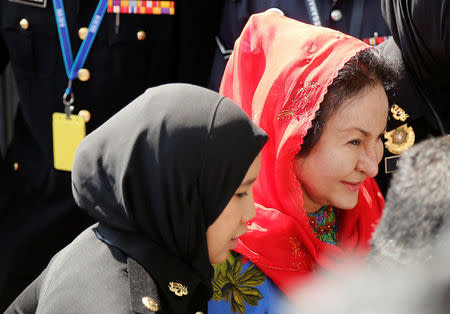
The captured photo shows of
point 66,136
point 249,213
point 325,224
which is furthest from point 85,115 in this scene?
point 249,213

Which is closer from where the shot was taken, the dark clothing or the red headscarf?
the dark clothing

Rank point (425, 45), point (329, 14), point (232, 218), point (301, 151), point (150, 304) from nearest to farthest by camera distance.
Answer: point (150, 304)
point (232, 218)
point (301, 151)
point (425, 45)
point (329, 14)

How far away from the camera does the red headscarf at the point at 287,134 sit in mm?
2059

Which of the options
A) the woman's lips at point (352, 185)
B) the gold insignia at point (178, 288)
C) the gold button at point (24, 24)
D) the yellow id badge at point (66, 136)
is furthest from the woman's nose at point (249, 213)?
the gold button at point (24, 24)

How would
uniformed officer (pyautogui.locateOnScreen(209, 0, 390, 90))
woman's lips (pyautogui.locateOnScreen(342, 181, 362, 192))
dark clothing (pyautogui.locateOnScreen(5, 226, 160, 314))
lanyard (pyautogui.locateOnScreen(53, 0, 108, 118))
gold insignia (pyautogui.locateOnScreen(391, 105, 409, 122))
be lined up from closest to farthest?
dark clothing (pyautogui.locateOnScreen(5, 226, 160, 314)), woman's lips (pyautogui.locateOnScreen(342, 181, 362, 192)), gold insignia (pyautogui.locateOnScreen(391, 105, 409, 122)), uniformed officer (pyautogui.locateOnScreen(209, 0, 390, 90)), lanyard (pyautogui.locateOnScreen(53, 0, 108, 118))

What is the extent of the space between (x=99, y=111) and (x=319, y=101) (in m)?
1.10

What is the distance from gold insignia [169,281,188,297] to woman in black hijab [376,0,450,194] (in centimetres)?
101

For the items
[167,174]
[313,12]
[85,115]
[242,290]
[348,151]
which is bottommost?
[242,290]

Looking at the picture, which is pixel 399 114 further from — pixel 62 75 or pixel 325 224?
pixel 62 75

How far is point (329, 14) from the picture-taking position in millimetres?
2553

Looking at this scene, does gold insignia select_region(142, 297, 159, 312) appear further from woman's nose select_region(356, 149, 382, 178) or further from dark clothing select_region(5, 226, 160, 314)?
woman's nose select_region(356, 149, 382, 178)

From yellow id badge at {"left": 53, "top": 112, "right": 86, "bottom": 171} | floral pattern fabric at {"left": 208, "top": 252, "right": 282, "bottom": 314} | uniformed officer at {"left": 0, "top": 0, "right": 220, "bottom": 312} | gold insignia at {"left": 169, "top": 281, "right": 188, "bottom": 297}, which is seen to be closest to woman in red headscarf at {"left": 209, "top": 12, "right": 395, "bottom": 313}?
floral pattern fabric at {"left": 208, "top": 252, "right": 282, "bottom": 314}

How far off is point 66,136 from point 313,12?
1.09 m

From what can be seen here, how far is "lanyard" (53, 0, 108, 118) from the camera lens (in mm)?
2732
